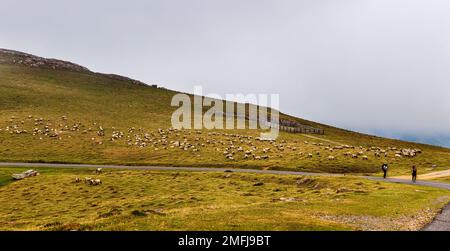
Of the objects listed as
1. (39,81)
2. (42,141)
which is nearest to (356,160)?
(42,141)

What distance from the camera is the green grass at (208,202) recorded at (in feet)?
90.2

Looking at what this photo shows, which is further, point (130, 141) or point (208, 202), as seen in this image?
point (130, 141)

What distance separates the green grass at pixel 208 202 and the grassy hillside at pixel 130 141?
55.0 feet

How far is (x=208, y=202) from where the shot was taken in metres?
44.1

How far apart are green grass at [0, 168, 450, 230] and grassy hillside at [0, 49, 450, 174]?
16754mm

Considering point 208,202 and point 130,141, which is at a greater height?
point 130,141

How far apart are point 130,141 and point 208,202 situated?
62.3 metres

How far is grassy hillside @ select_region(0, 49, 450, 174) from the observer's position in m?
79.3

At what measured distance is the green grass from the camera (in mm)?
27500

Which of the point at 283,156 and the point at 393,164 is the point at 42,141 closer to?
the point at 283,156

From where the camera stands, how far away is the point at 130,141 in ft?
333

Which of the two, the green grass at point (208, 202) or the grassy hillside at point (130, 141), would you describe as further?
the grassy hillside at point (130, 141)

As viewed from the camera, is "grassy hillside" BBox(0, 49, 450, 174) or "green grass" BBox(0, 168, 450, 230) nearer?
"green grass" BBox(0, 168, 450, 230)
